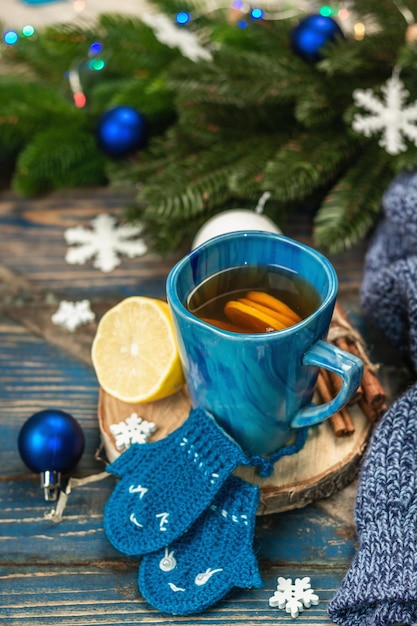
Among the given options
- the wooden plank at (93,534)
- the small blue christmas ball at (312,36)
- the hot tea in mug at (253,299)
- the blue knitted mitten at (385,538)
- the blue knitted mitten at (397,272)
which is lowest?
the wooden plank at (93,534)

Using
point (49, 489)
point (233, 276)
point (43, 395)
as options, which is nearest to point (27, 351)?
point (43, 395)

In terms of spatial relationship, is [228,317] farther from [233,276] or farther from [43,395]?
[43,395]

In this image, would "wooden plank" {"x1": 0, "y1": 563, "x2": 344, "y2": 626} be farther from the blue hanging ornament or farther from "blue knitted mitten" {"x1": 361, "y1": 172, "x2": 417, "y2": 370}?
"blue knitted mitten" {"x1": 361, "y1": 172, "x2": 417, "y2": 370}

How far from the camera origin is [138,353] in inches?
32.9

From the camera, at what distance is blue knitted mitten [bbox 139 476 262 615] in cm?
70

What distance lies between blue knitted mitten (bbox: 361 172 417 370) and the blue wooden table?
5 cm

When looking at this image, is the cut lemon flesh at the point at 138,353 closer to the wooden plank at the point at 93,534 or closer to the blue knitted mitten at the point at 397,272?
the wooden plank at the point at 93,534

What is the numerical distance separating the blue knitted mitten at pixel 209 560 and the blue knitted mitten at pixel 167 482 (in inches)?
0.9

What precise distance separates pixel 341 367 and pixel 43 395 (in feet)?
1.34

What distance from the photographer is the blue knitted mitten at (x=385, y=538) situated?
2.17ft

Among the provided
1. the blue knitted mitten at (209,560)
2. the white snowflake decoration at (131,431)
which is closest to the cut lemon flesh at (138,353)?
the white snowflake decoration at (131,431)

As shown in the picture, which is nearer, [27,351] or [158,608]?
[158,608]

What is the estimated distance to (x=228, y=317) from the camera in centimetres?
74

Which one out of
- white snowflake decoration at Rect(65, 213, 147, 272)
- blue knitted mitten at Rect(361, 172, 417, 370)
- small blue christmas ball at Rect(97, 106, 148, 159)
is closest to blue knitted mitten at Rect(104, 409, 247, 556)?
blue knitted mitten at Rect(361, 172, 417, 370)
